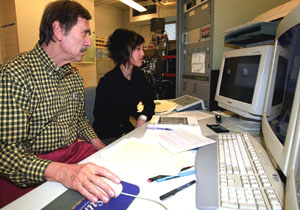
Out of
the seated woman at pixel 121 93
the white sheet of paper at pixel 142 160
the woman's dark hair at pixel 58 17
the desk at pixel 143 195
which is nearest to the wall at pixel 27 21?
the seated woman at pixel 121 93

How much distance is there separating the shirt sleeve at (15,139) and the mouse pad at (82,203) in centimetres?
16

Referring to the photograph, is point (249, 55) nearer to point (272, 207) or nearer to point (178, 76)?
point (272, 207)

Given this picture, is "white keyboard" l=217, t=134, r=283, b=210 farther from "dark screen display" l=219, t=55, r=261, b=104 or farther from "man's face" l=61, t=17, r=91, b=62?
"man's face" l=61, t=17, r=91, b=62

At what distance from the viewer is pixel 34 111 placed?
800mm

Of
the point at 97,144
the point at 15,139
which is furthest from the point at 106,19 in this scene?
the point at 15,139

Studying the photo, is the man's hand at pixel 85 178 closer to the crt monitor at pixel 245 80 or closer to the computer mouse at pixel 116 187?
the computer mouse at pixel 116 187

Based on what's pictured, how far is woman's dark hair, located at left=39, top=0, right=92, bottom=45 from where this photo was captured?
948 mm

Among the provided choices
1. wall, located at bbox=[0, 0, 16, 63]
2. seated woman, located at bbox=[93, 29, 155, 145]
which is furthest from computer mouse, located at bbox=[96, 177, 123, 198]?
wall, located at bbox=[0, 0, 16, 63]

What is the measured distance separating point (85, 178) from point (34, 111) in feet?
1.42

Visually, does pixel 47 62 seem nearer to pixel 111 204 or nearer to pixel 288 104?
pixel 111 204

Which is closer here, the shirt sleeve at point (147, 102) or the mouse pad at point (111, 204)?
the mouse pad at point (111, 204)

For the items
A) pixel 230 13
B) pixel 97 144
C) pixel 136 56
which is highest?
pixel 230 13

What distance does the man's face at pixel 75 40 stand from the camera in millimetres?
970

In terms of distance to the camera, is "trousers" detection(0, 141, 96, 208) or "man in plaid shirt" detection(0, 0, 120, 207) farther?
"trousers" detection(0, 141, 96, 208)
